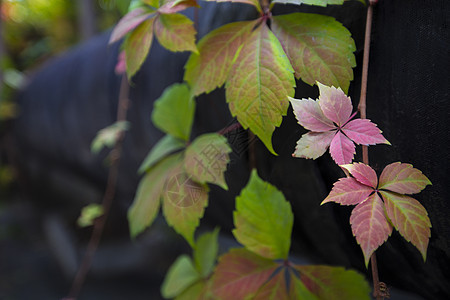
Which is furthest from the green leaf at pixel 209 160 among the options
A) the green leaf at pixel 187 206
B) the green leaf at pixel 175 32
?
the green leaf at pixel 175 32

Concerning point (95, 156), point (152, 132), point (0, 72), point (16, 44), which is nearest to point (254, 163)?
point (152, 132)

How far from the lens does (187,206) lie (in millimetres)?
501

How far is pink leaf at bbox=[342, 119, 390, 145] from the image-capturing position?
1.14 ft

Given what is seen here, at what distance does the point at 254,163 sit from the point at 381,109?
0.63ft

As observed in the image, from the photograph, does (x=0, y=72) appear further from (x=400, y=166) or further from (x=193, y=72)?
(x=400, y=166)

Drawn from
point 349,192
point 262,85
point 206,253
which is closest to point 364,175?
point 349,192

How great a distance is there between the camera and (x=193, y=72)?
0.47 meters

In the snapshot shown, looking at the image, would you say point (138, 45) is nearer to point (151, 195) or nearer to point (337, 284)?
point (151, 195)

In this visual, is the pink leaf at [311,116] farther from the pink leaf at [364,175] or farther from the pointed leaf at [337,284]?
the pointed leaf at [337,284]

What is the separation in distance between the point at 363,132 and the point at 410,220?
9cm

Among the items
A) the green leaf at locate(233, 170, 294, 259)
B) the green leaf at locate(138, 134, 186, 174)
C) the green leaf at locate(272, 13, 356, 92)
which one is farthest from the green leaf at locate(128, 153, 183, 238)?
the green leaf at locate(272, 13, 356, 92)

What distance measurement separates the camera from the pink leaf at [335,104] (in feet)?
1.17

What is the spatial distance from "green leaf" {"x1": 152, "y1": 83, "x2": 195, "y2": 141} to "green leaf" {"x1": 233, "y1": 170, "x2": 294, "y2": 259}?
0.17m

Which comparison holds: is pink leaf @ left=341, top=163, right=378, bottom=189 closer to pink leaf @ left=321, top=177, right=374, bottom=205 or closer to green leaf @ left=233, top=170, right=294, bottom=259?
pink leaf @ left=321, top=177, right=374, bottom=205
